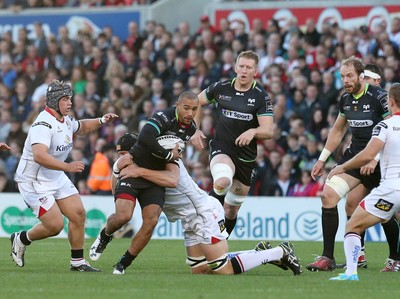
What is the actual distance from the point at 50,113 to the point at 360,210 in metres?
4.01

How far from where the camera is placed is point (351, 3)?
1026 inches

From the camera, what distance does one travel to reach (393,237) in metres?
14.1

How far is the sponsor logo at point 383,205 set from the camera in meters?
11.9

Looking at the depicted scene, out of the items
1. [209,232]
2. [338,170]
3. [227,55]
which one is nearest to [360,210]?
[338,170]

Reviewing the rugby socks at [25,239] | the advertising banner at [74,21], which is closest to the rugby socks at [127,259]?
the rugby socks at [25,239]

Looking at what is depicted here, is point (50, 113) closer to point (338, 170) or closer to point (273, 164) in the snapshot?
point (338, 170)

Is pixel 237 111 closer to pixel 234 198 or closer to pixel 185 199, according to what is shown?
pixel 234 198

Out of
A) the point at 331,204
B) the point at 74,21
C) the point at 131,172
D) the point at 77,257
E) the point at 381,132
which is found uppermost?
the point at 381,132

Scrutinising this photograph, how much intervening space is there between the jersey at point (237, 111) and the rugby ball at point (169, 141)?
7.70ft

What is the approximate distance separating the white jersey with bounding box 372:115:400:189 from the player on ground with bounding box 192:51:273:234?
106 inches

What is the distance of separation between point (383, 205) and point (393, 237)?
2.33 m

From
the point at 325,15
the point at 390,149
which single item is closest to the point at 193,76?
the point at 325,15

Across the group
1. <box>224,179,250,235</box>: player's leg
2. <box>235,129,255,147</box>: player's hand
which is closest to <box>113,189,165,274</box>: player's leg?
<box>235,129,255,147</box>: player's hand

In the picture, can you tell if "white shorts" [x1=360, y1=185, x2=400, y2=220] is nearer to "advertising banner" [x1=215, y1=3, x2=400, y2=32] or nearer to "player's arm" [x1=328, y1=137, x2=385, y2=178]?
"player's arm" [x1=328, y1=137, x2=385, y2=178]
